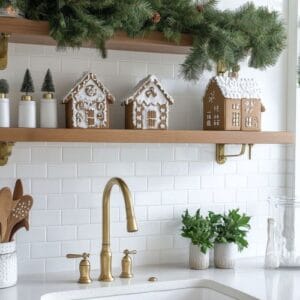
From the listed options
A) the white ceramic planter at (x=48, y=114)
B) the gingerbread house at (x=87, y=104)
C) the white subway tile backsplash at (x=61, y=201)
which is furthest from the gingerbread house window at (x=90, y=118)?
the white subway tile backsplash at (x=61, y=201)

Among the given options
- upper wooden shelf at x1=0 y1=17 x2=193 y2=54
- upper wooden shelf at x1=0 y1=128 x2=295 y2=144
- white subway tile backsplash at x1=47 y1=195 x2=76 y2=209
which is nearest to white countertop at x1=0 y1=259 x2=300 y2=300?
white subway tile backsplash at x1=47 y1=195 x2=76 y2=209

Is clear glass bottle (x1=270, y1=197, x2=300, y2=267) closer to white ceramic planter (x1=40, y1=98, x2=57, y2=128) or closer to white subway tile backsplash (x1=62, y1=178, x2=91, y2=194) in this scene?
white subway tile backsplash (x1=62, y1=178, x2=91, y2=194)

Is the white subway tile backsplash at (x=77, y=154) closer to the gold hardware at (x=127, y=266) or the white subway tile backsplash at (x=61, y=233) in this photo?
the white subway tile backsplash at (x=61, y=233)

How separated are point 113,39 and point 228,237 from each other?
40.3 inches

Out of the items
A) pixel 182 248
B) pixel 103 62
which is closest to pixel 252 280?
pixel 182 248

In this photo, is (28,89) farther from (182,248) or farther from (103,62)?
(182,248)

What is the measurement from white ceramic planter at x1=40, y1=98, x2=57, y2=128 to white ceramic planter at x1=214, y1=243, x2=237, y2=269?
92 centimetres

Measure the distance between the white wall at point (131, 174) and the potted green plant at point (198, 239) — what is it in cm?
12

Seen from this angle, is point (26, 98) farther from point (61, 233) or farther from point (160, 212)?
point (160, 212)

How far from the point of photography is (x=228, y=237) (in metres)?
2.66

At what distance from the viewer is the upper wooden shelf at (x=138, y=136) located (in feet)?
7.25

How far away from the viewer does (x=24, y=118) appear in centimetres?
233

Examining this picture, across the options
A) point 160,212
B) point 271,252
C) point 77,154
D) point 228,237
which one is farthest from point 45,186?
point 271,252

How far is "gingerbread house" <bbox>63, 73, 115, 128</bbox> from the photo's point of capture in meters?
2.36
